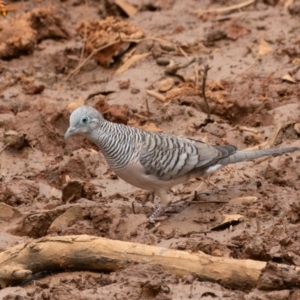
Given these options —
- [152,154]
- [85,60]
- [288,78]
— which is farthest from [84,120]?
[85,60]

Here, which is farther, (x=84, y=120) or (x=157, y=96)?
(x=157, y=96)

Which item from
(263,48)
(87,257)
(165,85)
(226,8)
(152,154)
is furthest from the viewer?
(226,8)

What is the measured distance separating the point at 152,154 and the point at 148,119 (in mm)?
1430

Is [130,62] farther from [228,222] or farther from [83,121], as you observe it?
[228,222]

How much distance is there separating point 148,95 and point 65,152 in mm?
1125

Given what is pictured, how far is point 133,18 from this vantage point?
10219mm

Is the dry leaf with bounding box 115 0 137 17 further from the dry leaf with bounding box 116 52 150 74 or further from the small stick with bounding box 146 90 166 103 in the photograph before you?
the small stick with bounding box 146 90 166 103

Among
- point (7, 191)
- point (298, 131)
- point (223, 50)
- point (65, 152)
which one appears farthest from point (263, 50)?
point (7, 191)

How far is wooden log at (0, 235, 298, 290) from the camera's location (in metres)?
5.11

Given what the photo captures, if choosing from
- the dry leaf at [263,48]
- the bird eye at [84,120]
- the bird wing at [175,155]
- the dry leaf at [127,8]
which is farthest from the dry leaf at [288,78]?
the dry leaf at [127,8]

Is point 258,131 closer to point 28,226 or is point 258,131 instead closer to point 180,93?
point 180,93

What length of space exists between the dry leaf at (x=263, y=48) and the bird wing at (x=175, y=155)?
7.56 feet

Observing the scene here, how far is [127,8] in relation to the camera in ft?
34.1

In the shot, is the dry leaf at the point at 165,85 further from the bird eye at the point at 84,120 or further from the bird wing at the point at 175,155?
the bird eye at the point at 84,120
